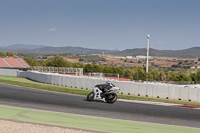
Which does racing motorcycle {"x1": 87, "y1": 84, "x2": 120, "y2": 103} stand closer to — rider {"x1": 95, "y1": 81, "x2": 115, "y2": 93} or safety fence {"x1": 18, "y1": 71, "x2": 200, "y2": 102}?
rider {"x1": 95, "y1": 81, "x2": 115, "y2": 93}

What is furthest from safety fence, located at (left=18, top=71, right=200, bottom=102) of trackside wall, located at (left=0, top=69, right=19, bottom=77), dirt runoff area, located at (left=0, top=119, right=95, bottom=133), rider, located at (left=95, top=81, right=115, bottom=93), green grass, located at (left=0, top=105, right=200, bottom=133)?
trackside wall, located at (left=0, top=69, right=19, bottom=77)

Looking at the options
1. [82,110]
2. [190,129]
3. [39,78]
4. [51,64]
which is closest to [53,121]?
[82,110]

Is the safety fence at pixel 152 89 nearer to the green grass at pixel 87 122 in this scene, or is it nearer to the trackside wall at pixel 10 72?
the green grass at pixel 87 122

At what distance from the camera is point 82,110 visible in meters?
14.2

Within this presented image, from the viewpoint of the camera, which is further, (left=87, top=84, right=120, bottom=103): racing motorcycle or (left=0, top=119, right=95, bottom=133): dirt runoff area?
(left=87, top=84, right=120, bottom=103): racing motorcycle

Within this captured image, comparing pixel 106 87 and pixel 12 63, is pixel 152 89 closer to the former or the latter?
pixel 106 87

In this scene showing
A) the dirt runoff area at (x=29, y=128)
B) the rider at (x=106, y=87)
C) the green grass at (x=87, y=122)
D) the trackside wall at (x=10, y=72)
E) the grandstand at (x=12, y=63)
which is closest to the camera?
the dirt runoff area at (x=29, y=128)

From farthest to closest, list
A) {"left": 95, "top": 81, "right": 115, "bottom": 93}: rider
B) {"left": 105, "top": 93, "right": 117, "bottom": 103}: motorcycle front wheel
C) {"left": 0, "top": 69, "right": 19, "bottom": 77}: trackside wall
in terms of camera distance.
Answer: {"left": 0, "top": 69, "right": 19, "bottom": 77}: trackside wall → {"left": 95, "top": 81, "right": 115, "bottom": 93}: rider → {"left": 105, "top": 93, "right": 117, "bottom": 103}: motorcycle front wheel

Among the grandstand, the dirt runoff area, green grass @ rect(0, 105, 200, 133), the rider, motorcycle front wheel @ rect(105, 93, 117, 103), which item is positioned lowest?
green grass @ rect(0, 105, 200, 133)

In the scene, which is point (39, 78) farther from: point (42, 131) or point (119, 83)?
point (42, 131)

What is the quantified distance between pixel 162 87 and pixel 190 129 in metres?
15.2

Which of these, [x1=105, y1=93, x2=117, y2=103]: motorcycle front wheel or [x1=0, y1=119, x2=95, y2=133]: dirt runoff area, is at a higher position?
[x1=105, y1=93, x2=117, y2=103]: motorcycle front wheel

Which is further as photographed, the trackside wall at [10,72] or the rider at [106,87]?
the trackside wall at [10,72]

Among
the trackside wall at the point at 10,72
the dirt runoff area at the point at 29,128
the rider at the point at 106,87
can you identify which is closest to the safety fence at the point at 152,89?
the rider at the point at 106,87
